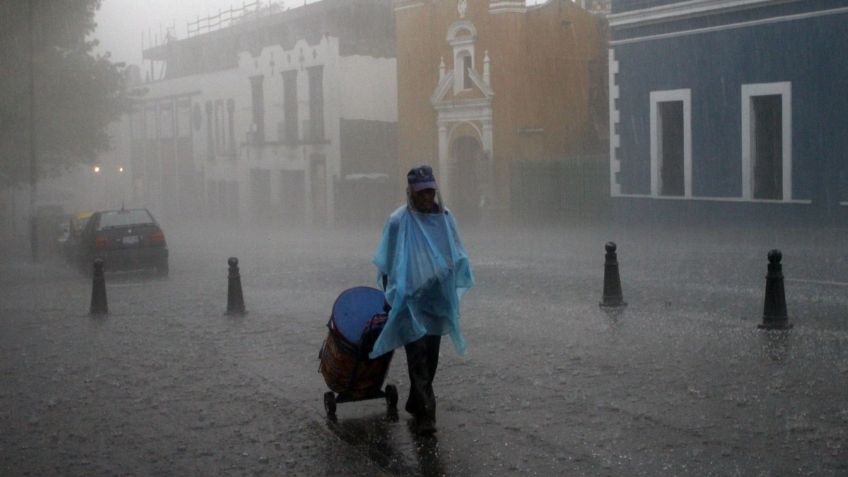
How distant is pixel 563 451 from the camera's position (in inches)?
251

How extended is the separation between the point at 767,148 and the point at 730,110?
121 centimetres

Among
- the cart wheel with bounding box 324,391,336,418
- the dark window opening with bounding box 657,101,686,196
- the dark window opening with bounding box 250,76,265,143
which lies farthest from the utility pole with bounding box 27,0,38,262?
the cart wheel with bounding box 324,391,336,418

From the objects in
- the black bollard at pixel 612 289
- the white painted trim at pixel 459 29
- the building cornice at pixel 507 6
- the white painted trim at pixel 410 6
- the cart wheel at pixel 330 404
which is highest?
the white painted trim at pixel 410 6

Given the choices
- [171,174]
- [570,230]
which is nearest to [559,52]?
[570,230]

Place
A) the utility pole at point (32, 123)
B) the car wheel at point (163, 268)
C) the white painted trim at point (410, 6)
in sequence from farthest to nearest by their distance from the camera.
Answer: the white painted trim at point (410, 6)
the utility pole at point (32, 123)
the car wheel at point (163, 268)

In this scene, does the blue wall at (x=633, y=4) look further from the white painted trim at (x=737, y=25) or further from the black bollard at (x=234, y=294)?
the black bollard at (x=234, y=294)

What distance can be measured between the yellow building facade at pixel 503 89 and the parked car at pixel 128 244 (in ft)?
52.0

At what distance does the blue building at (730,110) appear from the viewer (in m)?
21.8

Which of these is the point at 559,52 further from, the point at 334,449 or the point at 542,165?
the point at 334,449

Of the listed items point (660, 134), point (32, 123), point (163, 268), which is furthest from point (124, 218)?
point (660, 134)

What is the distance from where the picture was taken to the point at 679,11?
24.7 metres

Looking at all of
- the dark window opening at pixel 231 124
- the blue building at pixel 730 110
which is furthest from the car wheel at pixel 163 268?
the dark window opening at pixel 231 124

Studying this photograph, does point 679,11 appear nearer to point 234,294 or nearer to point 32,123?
point 234,294

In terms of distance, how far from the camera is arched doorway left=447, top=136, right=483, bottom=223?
3719 centimetres
